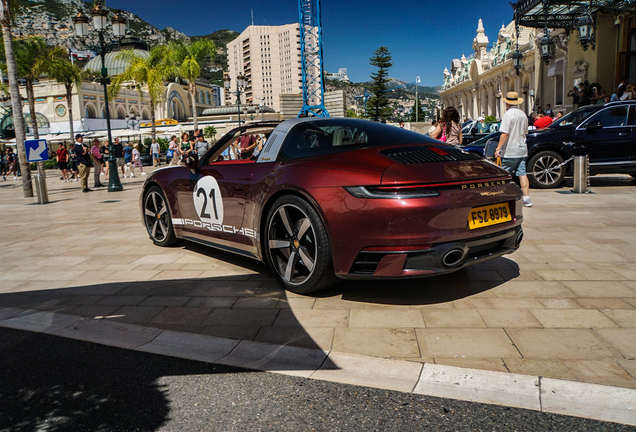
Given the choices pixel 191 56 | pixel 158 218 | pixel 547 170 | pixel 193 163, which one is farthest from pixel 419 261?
pixel 191 56

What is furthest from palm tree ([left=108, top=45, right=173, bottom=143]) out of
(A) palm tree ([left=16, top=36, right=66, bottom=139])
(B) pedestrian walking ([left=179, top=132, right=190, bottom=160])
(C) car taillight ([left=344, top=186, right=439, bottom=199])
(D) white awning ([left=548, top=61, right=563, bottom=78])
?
(C) car taillight ([left=344, top=186, right=439, bottom=199])

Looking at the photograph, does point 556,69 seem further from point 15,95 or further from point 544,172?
point 15,95

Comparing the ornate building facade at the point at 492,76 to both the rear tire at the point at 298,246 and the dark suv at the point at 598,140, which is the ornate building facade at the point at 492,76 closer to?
the dark suv at the point at 598,140

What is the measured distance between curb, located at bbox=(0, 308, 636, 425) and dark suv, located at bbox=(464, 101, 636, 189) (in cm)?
878

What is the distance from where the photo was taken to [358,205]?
3.38 m

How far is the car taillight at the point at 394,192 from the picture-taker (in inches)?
130

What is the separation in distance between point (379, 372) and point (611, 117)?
33.2 feet

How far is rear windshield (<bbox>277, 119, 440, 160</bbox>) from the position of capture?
397cm

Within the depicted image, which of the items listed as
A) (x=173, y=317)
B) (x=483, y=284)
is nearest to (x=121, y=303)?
(x=173, y=317)

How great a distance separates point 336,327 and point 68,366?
169 cm

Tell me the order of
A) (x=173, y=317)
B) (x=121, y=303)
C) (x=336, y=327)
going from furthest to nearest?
(x=121, y=303)
(x=173, y=317)
(x=336, y=327)

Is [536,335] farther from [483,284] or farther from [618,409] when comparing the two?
[483,284]

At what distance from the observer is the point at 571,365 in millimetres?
2684

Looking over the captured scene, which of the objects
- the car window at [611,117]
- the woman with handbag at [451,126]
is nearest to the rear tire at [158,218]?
the woman with handbag at [451,126]
